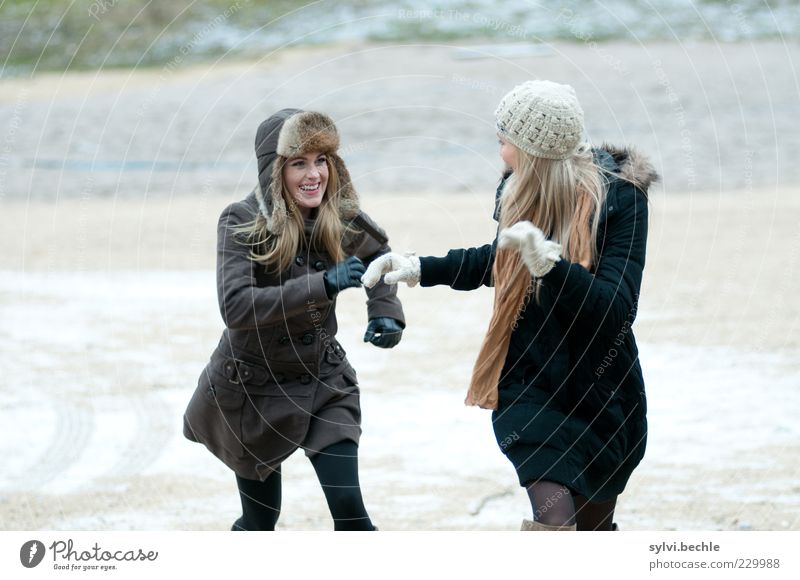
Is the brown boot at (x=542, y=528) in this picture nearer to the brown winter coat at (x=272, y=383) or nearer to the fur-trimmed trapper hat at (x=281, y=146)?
the brown winter coat at (x=272, y=383)

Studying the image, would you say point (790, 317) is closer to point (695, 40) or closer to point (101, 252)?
point (101, 252)

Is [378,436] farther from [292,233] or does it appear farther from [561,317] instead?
[561,317]

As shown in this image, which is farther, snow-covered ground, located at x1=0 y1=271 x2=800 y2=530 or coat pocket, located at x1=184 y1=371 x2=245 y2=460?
snow-covered ground, located at x1=0 y1=271 x2=800 y2=530

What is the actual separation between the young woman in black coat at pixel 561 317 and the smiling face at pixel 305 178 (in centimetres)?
38

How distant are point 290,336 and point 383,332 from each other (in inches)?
12.2

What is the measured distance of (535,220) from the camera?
12.9 ft

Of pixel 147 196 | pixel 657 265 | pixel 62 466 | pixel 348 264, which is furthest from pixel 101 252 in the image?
pixel 348 264

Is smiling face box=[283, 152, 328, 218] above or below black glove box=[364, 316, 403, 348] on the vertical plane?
above

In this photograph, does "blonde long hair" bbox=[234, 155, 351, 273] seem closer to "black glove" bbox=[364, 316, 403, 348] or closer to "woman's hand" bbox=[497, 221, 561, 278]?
"black glove" bbox=[364, 316, 403, 348]

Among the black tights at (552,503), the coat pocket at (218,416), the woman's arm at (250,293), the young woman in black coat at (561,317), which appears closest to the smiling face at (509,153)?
the young woman in black coat at (561,317)

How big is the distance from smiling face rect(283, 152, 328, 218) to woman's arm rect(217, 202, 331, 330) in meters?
0.24

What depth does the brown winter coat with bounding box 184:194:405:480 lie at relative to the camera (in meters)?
4.24

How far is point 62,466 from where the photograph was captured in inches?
253

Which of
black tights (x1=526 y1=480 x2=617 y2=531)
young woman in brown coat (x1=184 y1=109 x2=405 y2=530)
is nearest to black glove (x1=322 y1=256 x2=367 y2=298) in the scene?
young woman in brown coat (x1=184 y1=109 x2=405 y2=530)
